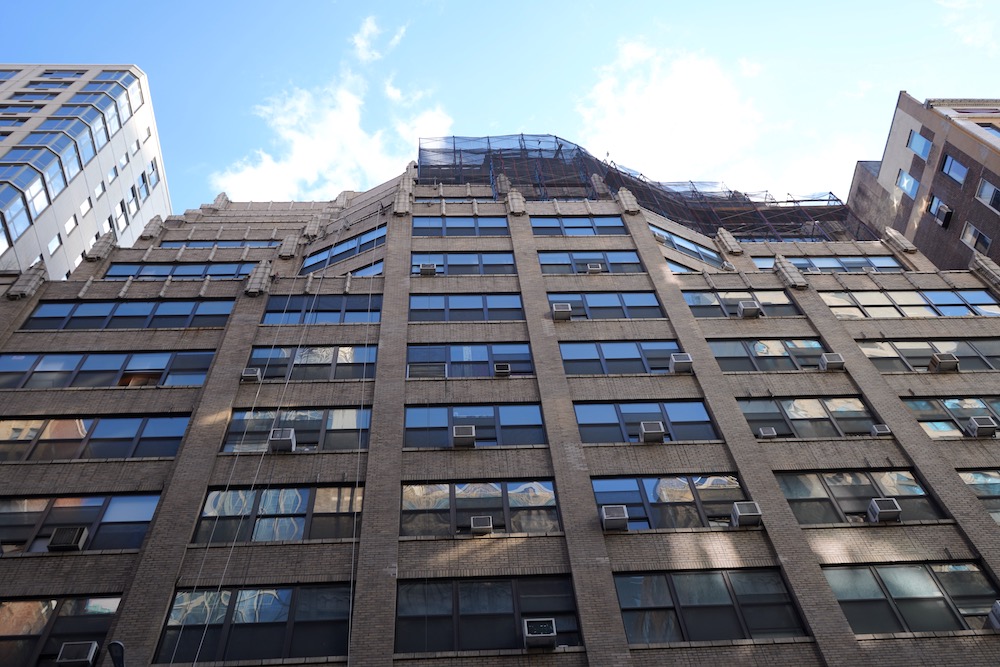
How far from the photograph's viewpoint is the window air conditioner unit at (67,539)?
17734mm

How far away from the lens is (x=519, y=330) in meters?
25.3

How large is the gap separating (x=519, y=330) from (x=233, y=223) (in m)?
24.6

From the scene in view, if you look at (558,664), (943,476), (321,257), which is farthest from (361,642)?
(321,257)

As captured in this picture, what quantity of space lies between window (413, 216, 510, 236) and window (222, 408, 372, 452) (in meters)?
11.6

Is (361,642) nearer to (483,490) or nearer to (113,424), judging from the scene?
(483,490)

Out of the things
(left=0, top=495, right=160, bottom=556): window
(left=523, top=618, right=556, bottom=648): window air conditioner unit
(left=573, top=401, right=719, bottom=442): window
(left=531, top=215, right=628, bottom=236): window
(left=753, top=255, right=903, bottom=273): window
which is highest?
(left=531, top=215, right=628, bottom=236): window

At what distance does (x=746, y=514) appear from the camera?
1855 centimetres

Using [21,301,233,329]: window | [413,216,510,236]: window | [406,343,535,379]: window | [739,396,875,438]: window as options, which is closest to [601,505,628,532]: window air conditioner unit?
A: [739,396,875,438]: window

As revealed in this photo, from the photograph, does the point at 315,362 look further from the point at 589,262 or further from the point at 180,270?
the point at 180,270

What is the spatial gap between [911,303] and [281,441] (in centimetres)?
2580

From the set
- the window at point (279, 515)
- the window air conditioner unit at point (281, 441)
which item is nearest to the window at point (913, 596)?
the window at point (279, 515)

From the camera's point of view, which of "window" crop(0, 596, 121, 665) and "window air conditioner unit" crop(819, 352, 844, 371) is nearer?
"window" crop(0, 596, 121, 665)

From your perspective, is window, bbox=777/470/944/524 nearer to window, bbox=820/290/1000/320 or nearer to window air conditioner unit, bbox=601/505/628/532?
window air conditioner unit, bbox=601/505/628/532

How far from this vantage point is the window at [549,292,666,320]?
26.6 m
